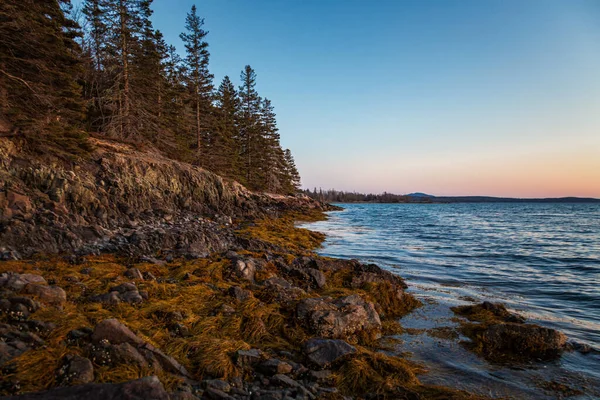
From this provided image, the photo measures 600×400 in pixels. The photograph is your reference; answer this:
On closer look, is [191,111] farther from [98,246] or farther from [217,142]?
[98,246]

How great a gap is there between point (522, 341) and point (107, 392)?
746cm

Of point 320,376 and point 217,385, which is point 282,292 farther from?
point 217,385

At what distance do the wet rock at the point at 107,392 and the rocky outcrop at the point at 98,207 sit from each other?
7998 millimetres

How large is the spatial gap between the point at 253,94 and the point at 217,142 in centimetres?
1935

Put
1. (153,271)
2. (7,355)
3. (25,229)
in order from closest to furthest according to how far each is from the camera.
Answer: (7,355)
(153,271)
(25,229)

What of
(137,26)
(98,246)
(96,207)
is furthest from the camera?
(137,26)

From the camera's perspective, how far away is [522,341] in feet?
20.9

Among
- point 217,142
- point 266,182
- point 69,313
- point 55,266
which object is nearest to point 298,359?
point 69,313

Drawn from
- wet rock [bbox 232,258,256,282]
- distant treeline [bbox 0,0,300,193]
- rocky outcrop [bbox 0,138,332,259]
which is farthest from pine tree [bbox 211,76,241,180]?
wet rock [bbox 232,258,256,282]

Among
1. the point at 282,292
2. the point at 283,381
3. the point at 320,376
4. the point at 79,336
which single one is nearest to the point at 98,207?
the point at 282,292

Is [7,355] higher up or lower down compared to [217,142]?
lower down

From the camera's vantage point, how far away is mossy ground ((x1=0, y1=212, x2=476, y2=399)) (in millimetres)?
4188

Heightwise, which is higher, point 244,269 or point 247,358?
point 244,269

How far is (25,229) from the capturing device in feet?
33.1
